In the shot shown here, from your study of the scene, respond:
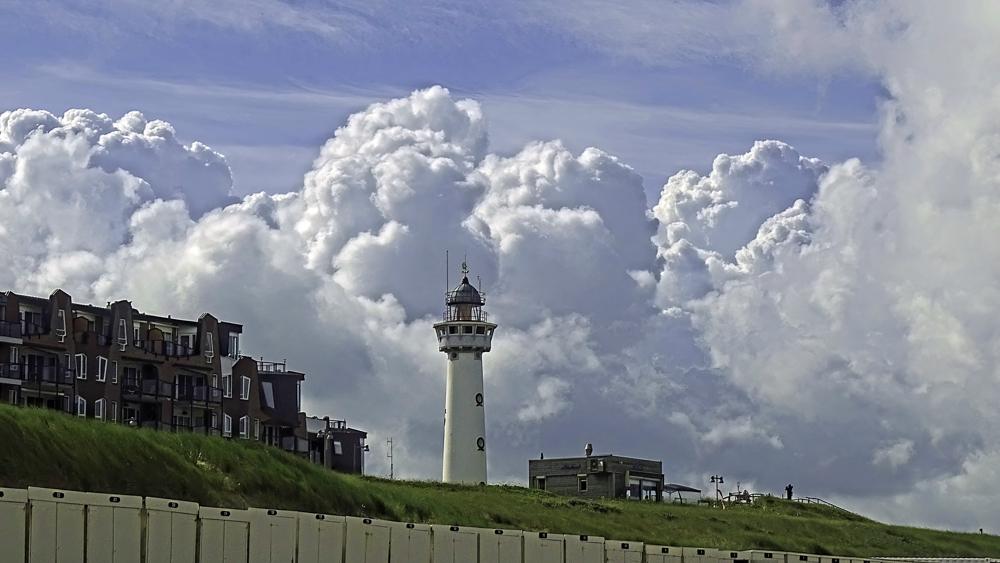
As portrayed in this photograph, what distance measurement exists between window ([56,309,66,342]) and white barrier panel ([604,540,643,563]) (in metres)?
67.6

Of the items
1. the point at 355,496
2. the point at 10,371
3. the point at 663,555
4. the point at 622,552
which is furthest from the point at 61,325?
the point at 663,555

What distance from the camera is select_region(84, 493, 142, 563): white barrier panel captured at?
5319cm

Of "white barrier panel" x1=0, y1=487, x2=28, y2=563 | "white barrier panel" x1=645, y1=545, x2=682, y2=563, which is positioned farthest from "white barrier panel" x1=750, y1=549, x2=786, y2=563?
"white barrier panel" x1=0, y1=487, x2=28, y2=563

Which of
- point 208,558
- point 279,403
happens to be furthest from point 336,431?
point 208,558

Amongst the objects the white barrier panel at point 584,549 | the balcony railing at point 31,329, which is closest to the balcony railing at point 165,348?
the balcony railing at point 31,329

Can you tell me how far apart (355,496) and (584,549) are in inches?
1070

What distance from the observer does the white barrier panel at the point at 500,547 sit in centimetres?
6606

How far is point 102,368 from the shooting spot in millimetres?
130625

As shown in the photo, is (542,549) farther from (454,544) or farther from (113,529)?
(113,529)

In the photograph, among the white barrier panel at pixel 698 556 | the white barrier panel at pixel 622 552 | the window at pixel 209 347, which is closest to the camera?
the white barrier panel at pixel 622 552

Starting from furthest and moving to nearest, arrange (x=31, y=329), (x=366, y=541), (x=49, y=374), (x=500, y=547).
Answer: (x=31, y=329) < (x=49, y=374) < (x=500, y=547) < (x=366, y=541)

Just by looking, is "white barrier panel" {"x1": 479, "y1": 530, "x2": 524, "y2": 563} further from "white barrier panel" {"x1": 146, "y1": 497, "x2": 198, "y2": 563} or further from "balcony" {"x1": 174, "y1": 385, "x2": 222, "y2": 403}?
"balcony" {"x1": 174, "y1": 385, "x2": 222, "y2": 403}

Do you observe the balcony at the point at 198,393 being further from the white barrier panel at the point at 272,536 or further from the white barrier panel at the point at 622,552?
the white barrier panel at the point at 272,536

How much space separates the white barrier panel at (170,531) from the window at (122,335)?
7889cm
